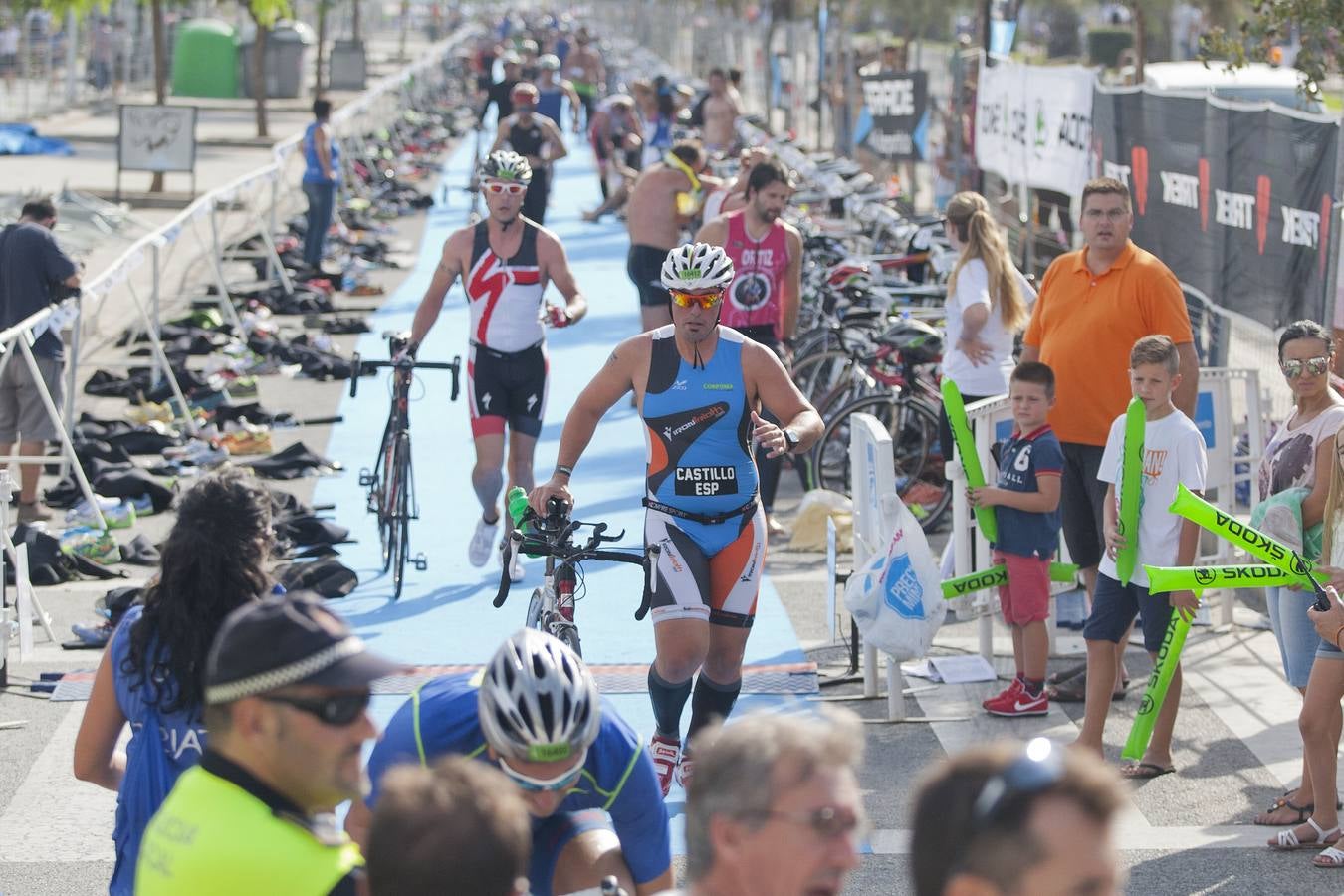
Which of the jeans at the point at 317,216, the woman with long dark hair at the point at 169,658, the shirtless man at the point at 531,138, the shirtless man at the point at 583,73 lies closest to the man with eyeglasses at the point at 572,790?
the woman with long dark hair at the point at 169,658

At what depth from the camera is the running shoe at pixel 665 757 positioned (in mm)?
6680

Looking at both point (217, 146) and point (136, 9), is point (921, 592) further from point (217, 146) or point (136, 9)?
point (136, 9)

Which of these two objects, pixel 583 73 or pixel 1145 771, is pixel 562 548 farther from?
pixel 583 73

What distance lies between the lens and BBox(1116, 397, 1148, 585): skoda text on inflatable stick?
268 inches

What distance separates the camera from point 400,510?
9875 mm

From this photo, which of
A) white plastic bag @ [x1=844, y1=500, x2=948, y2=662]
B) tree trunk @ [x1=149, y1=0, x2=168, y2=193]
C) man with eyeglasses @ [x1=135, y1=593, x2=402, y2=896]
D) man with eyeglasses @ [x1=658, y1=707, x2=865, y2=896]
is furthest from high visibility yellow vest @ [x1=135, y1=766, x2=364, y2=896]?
tree trunk @ [x1=149, y1=0, x2=168, y2=193]

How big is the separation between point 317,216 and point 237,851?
18.1 metres

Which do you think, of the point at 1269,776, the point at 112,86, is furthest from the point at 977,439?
the point at 112,86

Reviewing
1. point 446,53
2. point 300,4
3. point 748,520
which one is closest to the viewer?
point 748,520

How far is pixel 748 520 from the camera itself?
688 centimetres

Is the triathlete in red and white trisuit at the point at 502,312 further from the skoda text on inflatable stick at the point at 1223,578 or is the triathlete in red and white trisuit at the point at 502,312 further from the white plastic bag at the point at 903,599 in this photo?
the skoda text on inflatable stick at the point at 1223,578

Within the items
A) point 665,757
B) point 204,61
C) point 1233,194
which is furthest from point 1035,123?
point 204,61

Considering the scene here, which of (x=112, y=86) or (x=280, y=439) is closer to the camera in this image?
(x=280, y=439)

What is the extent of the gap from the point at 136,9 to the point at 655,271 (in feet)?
135
